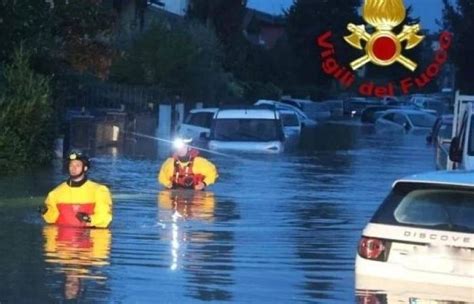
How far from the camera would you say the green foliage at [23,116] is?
2520cm

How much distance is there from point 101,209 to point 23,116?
10378 millimetres

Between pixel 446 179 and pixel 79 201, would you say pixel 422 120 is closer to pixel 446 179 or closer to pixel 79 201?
pixel 79 201

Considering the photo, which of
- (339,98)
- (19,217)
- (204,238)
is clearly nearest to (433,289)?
(204,238)

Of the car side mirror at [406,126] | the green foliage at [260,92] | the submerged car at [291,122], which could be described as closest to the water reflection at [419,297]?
the submerged car at [291,122]

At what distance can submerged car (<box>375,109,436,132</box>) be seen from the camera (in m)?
58.5

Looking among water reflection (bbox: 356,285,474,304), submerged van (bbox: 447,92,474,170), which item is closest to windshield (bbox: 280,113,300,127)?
submerged van (bbox: 447,92,474,170)

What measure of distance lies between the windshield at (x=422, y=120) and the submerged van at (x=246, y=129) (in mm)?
26278

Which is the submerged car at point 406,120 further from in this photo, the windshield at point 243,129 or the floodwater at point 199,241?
the floodwater at point 199,241

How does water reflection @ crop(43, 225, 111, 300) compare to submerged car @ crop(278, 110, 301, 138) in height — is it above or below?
below

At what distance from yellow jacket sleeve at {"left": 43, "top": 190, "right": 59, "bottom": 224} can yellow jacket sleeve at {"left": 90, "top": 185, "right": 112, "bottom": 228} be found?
18.8 inches

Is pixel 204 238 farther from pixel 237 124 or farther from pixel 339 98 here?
pixel 339 98

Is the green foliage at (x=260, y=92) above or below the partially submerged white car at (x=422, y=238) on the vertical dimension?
above

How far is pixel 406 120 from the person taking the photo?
59.3 m

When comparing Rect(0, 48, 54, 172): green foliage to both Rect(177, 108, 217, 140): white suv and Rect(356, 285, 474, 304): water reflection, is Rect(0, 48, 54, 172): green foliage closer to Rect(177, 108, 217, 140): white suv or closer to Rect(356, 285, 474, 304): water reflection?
Rect(177, 108, 217, 140): white suv
